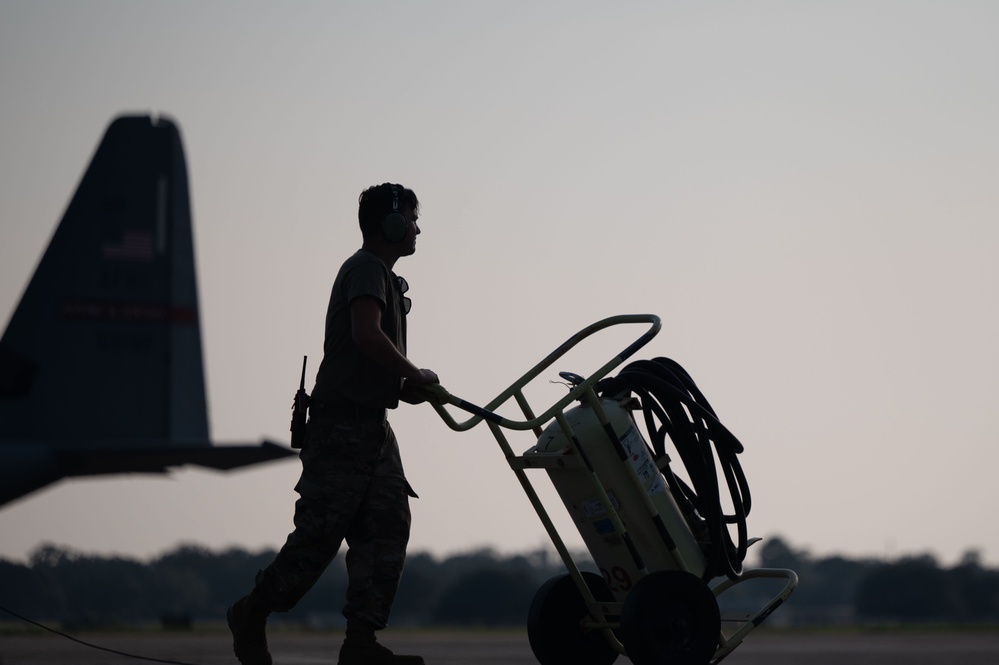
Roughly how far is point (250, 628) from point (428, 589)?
4710 centimetres

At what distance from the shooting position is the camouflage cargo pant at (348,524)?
5055 mm

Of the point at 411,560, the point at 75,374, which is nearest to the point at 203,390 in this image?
the point at 75,374

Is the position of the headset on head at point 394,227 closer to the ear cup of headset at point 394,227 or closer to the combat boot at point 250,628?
the ear cup of headset at point 394,227

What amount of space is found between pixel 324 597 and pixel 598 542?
4479 centimetres

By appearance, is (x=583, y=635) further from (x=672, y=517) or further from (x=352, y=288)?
(x=352, y=288)

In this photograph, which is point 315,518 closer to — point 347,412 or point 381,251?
point 347,412

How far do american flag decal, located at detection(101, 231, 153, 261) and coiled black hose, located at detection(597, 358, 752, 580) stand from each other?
26.2ft

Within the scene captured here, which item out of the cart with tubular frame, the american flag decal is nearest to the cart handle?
the cart with tubular frame

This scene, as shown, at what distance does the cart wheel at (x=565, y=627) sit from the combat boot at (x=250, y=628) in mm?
1120

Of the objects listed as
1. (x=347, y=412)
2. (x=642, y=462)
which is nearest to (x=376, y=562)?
(x=347, y=412)

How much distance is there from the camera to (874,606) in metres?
48.0

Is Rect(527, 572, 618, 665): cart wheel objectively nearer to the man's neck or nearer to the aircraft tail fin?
the man's neck

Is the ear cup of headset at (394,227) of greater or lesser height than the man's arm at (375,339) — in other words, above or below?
above

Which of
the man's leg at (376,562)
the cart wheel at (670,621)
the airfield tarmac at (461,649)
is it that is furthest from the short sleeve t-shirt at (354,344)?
the airfield tarmac at (461,649)
